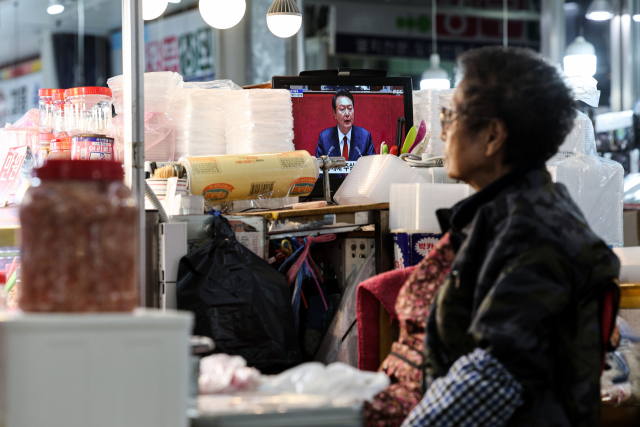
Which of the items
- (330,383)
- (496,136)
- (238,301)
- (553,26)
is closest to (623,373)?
(496,136)

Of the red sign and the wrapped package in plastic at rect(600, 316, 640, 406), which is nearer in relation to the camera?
the wrapped package in plastic at rect(600, 316, 640, 406)

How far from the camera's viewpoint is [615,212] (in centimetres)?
255

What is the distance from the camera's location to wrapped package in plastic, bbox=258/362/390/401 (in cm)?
103

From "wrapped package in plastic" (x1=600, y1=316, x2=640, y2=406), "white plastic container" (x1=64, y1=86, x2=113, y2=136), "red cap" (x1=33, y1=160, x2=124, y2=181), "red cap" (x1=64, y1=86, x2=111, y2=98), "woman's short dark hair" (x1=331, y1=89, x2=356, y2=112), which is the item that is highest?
"woman's short dark hair" (x1=331, y1=89, x2=356, y2=112)

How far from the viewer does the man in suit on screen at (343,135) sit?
8.96 feet

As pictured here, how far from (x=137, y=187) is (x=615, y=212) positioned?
5.19ft

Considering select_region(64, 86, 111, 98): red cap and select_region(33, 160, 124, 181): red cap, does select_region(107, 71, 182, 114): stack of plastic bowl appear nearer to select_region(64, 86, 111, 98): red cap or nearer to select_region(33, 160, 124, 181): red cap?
select_region(64, 86, 111, 98): red cap

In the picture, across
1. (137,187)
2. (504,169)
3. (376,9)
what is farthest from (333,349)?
(376,9)

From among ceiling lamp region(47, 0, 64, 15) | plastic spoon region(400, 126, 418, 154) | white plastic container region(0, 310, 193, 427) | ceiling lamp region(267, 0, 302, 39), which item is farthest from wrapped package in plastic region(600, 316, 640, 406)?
ceiling lamp region(47, 0, 64, 15)

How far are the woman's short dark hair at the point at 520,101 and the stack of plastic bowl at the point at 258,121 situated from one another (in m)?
1.17

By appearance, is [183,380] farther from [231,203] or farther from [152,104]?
[152,104]

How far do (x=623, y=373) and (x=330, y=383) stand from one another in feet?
4.21

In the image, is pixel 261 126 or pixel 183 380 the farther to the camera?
pixel 261 126

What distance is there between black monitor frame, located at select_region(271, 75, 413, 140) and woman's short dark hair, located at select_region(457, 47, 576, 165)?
1.28 meters
